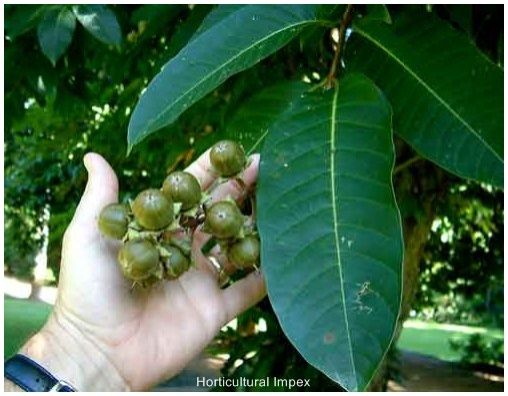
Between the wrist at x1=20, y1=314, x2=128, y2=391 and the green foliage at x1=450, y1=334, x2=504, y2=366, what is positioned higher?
the wrist at x1=20, y1=314, x2=128, y2=391

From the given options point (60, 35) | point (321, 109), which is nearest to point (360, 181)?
point (321, 109)

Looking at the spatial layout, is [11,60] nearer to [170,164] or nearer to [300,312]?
[170,164]

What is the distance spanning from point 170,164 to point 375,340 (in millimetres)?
2115

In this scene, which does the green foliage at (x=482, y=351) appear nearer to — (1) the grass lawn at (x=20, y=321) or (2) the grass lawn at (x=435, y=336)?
(2) the grass lawn at (x=435, y=336)

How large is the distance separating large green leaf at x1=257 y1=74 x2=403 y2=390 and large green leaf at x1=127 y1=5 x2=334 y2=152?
0.40 ft

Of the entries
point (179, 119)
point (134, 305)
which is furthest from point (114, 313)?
point (179, 119)

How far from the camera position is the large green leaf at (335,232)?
986 millimetres

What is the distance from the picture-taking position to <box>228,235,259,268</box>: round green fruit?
4.01 feet

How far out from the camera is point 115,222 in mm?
1243

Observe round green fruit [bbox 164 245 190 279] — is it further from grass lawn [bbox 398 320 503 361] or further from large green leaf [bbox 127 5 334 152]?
grass lawn [bbox 398 320 503 361]

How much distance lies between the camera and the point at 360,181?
3.58ft

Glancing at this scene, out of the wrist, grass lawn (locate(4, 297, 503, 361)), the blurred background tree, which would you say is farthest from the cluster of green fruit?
grass lawn (locate(4, 297, 503, 361))

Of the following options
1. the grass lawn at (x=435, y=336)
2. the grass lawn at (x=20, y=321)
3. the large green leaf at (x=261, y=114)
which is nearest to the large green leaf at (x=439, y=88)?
the large green leaf at (x=261, y=114)

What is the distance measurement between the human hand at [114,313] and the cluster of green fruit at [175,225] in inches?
7.9
